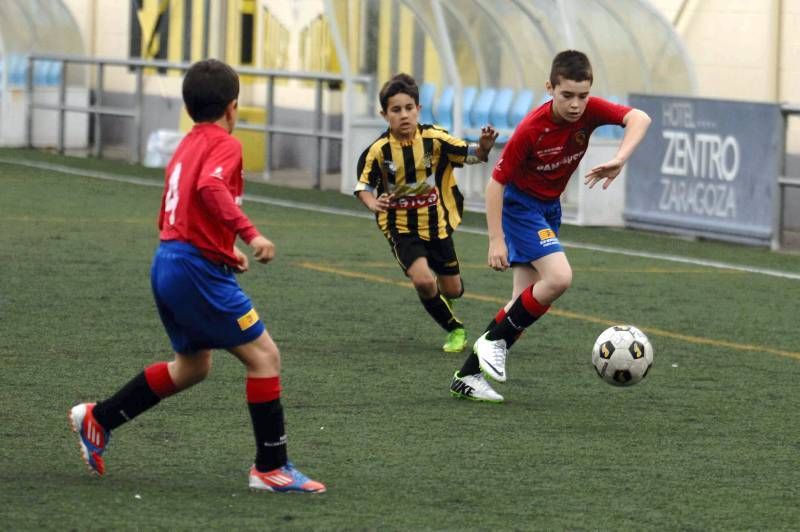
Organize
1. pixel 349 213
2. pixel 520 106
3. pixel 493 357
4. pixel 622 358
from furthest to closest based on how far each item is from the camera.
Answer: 1. pixel 520 106
2. pixel 349 213
3. pixel 493 357
4. pixel 622 358

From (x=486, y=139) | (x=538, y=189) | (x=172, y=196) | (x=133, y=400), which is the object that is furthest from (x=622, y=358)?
(x=172, y=196)

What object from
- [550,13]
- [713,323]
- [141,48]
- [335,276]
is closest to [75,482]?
[713,323]

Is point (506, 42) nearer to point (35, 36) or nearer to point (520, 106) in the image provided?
point (520, 106)

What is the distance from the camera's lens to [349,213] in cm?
1761

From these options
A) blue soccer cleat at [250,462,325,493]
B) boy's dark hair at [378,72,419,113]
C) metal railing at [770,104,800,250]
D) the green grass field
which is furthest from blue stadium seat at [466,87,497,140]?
blue soccer cleat at [250,462,325,493]

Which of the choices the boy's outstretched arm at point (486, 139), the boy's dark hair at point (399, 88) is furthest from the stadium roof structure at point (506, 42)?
the boy's outstretched arm at point (486, 139)

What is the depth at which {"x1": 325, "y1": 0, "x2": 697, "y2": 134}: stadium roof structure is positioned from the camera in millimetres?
18094

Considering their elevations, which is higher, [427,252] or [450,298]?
[427,252]

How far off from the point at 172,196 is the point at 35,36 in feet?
73.2

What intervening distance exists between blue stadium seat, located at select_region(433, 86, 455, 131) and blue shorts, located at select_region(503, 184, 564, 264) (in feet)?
36.6

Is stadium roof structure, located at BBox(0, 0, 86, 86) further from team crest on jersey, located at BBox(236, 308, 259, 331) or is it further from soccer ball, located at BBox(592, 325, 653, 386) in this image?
team crest on jersey, located at BBox(236, 308, 259, 331)

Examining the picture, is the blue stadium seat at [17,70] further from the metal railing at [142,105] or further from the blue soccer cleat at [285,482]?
the blue soccer cleat at [285,482]

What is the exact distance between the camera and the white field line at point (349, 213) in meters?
13.7

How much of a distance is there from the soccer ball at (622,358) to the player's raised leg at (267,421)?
2.27m
